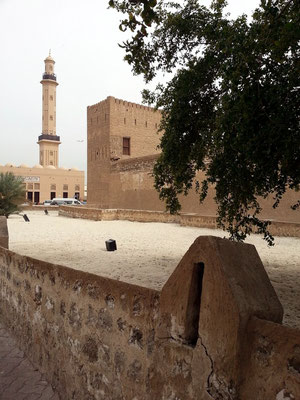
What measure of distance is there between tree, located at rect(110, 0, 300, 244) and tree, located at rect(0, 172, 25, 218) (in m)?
18.8

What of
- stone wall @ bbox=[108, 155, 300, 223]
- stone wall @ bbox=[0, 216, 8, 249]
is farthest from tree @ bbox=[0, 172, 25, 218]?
stone wall @ bbox=[0, 216, 8, 249]

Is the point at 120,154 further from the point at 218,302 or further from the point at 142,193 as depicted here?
the point at 218,302

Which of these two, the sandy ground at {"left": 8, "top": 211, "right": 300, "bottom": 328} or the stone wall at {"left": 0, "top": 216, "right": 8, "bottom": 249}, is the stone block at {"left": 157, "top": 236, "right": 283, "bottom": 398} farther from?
the stone wall at {"left": 0, "top": 216, "right": 8, "bottom": 249}

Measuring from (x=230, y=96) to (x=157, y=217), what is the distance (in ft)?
54.2

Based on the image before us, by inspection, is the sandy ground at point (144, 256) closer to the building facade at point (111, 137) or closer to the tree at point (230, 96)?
the tree at point (230, 96)

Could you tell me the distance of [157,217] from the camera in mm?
21125

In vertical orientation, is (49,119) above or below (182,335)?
above

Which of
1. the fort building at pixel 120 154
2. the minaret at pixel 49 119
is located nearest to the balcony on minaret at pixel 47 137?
the minaret at pixel 49 119

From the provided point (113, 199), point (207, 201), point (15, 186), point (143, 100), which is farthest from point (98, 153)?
point (143, 100)

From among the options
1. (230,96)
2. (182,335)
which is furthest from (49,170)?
(182,335)

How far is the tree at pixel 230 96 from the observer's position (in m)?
4.29

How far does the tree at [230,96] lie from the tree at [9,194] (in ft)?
61.7

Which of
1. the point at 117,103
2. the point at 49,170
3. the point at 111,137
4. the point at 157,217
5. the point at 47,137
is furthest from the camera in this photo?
the point at 47,137

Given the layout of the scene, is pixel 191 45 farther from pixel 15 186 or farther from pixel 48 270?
pixel 15 186
